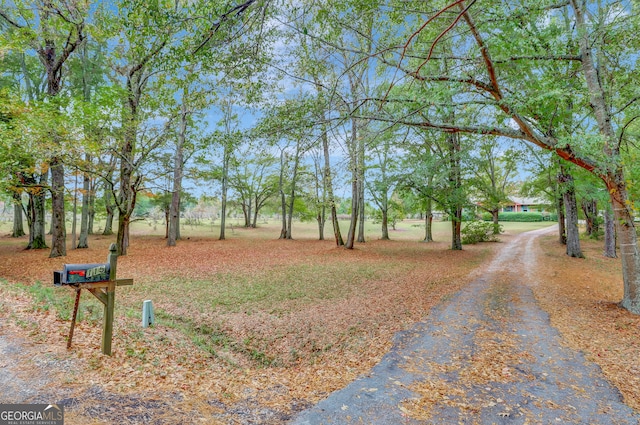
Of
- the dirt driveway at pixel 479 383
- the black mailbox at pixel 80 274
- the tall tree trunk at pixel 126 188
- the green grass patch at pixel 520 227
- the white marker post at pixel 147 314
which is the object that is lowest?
the dirt driveway at pixel 479 383

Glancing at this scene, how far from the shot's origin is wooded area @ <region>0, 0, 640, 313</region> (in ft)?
18.0

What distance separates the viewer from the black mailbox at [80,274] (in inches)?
129

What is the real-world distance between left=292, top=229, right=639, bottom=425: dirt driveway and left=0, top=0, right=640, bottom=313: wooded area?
3632mm

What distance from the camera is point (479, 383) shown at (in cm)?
374

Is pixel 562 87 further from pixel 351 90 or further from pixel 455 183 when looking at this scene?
pixel 351 90

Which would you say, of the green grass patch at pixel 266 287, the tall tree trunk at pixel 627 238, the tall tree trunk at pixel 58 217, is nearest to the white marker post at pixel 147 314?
the green grass patch at pixel 266 287

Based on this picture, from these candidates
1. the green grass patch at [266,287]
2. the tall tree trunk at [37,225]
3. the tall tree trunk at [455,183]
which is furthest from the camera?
the tall tree trunk at [37,225]

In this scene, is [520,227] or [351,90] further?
[520,227]

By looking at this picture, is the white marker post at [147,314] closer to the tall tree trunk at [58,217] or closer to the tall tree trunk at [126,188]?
the tall tree trunk at [126,188]

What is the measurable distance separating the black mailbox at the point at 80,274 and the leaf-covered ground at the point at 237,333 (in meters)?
0.93

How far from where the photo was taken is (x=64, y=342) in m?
3.99

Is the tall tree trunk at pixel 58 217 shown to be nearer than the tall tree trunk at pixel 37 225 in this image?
Yes

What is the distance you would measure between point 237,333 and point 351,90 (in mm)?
A: 13250

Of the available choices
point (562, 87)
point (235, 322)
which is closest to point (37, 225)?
point (235, 322)
